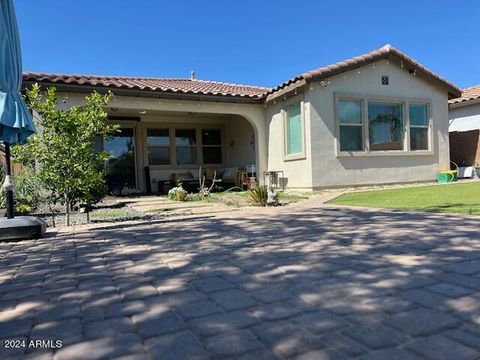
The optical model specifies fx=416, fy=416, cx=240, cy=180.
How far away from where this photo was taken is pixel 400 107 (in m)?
13.1

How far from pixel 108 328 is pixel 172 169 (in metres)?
13.6

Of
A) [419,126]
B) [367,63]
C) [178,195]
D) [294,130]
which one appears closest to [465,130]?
[419,126]

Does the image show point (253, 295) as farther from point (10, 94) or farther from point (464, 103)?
point (464, 103)

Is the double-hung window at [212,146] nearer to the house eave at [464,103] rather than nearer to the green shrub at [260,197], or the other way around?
the green shrub at [260,197]

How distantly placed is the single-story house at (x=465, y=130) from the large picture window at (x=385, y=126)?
3.88 m

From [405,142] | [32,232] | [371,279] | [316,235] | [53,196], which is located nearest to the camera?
[371,279]

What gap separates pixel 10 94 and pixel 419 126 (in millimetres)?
11877

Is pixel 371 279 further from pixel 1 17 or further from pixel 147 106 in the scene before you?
pixel 147 106

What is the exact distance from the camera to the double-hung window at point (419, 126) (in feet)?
43.5

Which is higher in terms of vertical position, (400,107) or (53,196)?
(400,107)

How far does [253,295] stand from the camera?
9.71 ft

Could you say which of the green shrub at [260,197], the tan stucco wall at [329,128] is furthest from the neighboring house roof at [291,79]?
the green shrub at [260,197]

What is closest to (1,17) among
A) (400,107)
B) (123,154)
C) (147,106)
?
(147,106)

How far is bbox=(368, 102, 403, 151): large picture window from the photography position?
498 inches
